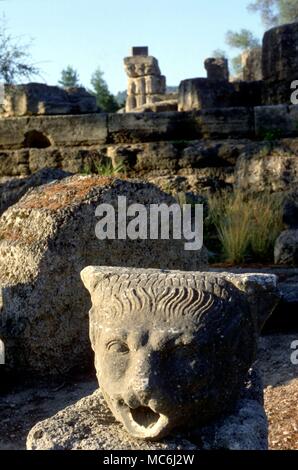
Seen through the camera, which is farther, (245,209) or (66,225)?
(245,209)

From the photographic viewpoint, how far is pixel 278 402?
4348 millimetres

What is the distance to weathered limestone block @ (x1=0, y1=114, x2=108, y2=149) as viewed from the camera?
12.6 m

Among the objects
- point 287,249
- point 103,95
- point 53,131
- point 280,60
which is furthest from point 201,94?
point 103,95

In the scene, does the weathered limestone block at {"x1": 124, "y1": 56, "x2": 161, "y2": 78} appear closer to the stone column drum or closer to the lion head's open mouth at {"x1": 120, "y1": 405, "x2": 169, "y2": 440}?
the stone column drum

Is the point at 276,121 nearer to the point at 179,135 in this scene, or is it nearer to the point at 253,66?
the point at 179,135

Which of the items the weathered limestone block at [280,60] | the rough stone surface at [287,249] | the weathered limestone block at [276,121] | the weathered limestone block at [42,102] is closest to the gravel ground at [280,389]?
the rough stone surface at [287,249]

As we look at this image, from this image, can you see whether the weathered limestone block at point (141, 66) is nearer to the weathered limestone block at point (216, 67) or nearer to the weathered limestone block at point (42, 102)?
the weathered limestone block at point (216, 67)

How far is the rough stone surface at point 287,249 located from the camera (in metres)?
7.69

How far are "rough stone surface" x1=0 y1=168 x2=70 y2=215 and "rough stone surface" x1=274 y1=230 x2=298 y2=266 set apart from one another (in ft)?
7.84

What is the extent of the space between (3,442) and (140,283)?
76.2 inches

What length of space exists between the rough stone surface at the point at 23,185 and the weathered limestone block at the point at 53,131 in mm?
4682
